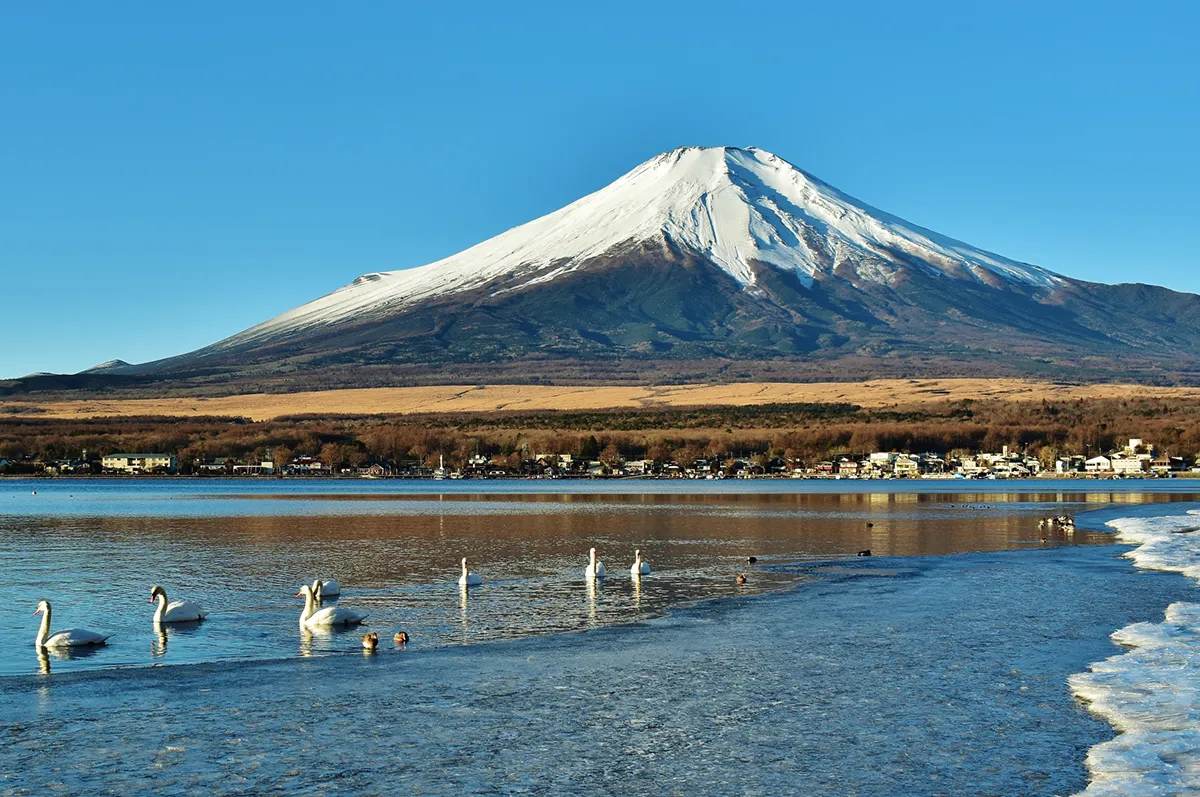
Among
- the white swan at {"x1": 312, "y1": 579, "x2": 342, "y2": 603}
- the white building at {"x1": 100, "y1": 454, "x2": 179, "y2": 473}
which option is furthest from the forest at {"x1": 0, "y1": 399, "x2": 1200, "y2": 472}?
the white swan at {"x1": 312, "y1": 579, "x2": 342, "y2": 603}

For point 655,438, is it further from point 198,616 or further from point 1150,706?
point 1150,706

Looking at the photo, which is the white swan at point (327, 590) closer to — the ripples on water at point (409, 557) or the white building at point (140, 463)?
the ripples on water at point (409, 557)

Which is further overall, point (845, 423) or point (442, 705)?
point (845, 423)

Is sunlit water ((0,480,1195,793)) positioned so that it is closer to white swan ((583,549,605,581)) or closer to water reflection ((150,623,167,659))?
water reflection ((150,623,167,659))

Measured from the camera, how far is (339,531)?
4672 centimetres

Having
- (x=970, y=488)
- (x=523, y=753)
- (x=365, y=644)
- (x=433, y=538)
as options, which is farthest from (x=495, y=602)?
(x=970, y=488)

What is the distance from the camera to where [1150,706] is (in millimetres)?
15461

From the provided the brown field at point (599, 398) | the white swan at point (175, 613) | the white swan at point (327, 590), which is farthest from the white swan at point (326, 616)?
the brown field at point (599, 398)

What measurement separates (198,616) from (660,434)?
121 m

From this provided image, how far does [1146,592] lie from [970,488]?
2894 inches

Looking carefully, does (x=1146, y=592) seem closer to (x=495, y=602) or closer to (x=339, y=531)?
(x=495, y=602)

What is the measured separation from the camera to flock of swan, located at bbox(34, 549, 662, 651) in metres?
19.6

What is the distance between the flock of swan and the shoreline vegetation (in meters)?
105

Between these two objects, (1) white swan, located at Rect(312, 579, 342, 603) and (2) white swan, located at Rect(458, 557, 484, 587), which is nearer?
(1) white swan, located at Rect(312, 579, 342, 603)
